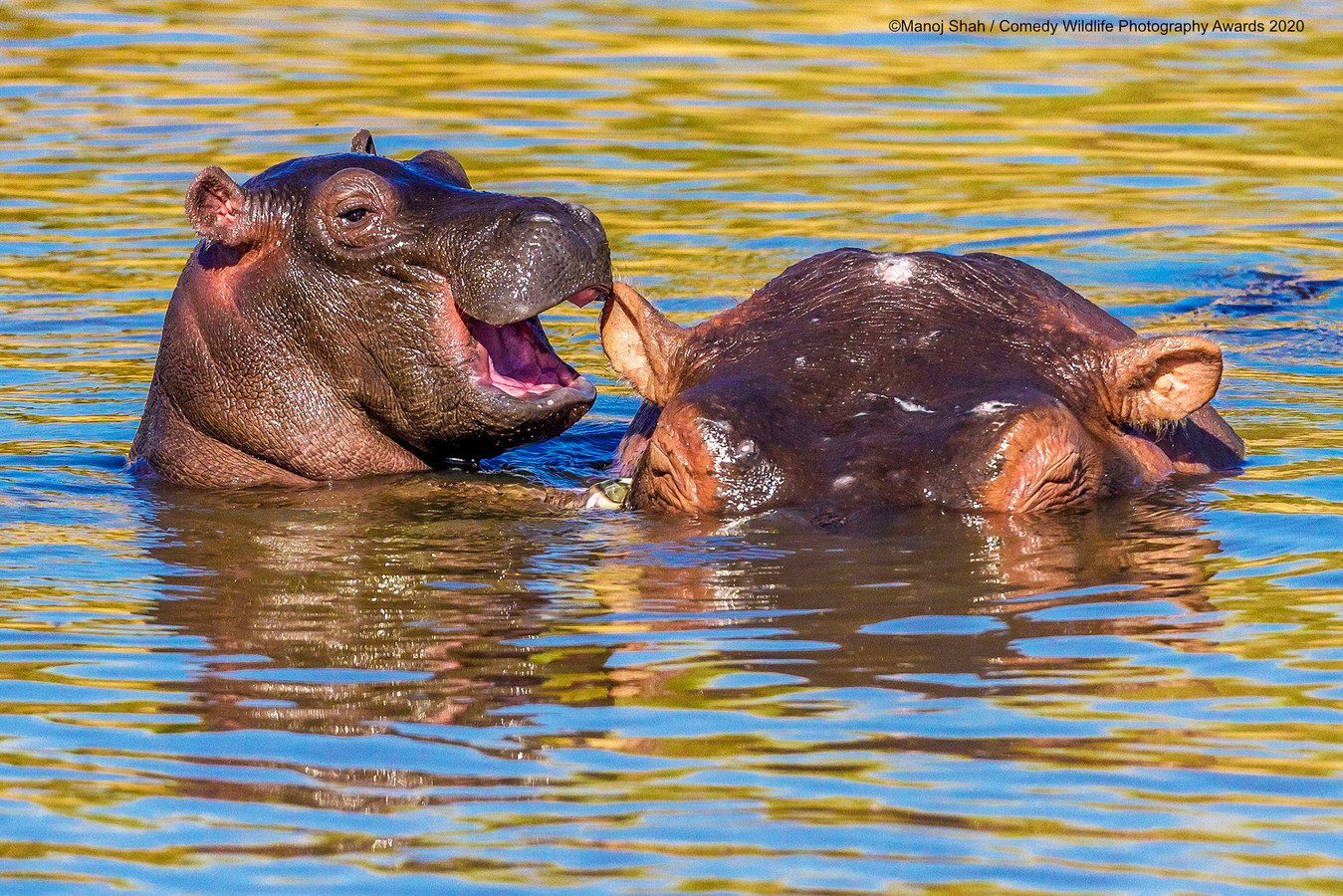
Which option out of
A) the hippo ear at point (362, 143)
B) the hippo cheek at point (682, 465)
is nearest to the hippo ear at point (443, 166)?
the hippo ear at point (362, 143)

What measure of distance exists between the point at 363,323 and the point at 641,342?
42.9 inches

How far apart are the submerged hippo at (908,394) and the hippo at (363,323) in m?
0.46

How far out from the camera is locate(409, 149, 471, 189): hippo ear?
877 centimetres

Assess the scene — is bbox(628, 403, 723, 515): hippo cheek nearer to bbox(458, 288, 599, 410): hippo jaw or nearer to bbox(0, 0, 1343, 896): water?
bbox(0, 0, 1343, 896): water

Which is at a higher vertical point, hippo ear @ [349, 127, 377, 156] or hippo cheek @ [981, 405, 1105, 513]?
hippo ear @ [349, 127, 377, 156]

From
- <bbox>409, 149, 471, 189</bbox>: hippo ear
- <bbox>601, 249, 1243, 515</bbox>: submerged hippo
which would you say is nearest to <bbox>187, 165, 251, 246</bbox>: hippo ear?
<bbox>409, 149, 471, 189</bbox>: hippo ear

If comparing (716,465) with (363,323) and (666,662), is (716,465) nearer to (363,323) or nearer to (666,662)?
(666,662)

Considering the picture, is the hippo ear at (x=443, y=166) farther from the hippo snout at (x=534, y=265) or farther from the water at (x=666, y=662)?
the water at (x=666, y=662)

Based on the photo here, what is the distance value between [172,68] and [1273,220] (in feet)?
33.6

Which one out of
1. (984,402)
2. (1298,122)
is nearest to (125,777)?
(984,402)

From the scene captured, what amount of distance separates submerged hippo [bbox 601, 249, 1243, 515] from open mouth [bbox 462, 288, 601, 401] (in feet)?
1.00

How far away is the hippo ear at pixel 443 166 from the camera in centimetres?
877

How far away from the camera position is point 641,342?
27.0 feet

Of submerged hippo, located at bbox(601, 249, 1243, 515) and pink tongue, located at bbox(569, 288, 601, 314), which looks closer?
submerged hippo, located at bbox(601, 249, 1243, 515)
